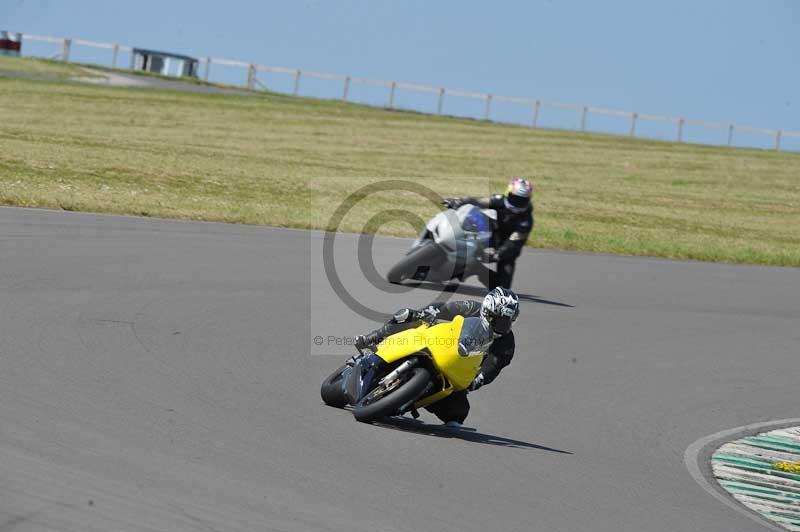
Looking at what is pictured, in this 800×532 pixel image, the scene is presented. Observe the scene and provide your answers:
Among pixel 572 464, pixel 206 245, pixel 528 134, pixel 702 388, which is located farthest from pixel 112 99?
pixel 572 464

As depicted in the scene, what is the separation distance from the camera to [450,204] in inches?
623

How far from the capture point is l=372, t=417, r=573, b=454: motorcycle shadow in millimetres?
9148

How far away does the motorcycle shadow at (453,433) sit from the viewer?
9148 millimetres

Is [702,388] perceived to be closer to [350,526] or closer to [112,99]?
[350,526]

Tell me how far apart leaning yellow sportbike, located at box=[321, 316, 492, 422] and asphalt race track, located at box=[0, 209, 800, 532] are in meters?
0.22

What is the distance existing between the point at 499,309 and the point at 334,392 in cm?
145

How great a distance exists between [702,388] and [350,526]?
7288 mm

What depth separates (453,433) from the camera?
9320 mm

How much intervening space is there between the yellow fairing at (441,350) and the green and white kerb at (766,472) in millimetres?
2045

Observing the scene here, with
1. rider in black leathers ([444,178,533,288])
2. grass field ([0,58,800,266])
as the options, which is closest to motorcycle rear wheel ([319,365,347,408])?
rider in black leathers ([444,178,533,288])

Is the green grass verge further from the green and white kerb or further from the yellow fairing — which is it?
the yellow fairing

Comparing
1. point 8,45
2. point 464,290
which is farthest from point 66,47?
point 464,290

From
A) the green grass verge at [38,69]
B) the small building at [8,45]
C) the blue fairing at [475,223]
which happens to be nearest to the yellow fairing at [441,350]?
the blue fairing at [475,223]

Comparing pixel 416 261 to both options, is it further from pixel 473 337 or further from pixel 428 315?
pixel 473 337
